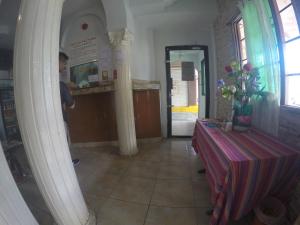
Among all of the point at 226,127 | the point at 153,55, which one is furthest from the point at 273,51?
the point at 153,55

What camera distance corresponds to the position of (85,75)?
3609 mm

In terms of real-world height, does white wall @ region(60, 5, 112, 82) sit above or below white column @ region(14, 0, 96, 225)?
above

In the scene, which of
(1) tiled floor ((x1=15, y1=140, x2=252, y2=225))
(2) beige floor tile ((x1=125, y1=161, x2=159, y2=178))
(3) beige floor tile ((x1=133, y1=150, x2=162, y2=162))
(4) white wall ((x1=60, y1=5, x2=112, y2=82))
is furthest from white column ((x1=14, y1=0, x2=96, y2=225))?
(4) white wall ((x1=60, y1=5, x2=112, y2=82))

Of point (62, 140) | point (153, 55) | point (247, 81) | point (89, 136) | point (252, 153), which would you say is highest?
point (153, 55)

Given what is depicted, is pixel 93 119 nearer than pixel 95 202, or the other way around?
pixel 95 202

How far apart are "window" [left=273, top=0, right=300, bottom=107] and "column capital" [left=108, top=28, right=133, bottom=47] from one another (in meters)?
2.01

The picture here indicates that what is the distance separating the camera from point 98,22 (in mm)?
3445

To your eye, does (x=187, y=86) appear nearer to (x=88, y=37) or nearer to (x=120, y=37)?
(x=88, y=37)

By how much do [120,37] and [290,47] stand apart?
2.27 metres

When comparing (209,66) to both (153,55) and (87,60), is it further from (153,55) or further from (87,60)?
(87,60)

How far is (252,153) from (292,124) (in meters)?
0.49

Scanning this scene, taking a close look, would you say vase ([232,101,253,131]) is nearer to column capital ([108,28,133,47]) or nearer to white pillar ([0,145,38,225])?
white pillar ([0,145,38,225])

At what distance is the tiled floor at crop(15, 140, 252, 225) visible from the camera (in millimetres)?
1593

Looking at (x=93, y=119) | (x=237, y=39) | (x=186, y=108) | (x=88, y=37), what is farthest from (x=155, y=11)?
(x=186, y=108)
